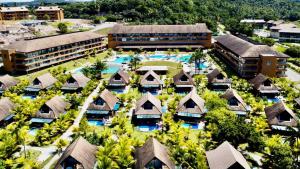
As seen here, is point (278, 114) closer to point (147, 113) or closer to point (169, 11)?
point (147, 113)

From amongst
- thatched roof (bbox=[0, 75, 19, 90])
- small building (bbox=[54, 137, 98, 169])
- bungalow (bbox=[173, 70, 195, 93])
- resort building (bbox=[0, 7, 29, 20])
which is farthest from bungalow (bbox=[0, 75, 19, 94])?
resort building (bbox=[0, 7, 29, 20])

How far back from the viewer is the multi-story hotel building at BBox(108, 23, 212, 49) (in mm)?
109562

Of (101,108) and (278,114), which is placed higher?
(278,114)

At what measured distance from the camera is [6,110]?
53.8m

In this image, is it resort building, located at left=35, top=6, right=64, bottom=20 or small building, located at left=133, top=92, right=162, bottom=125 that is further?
resort building, located at left=35, top=6, right=64, bottom=20

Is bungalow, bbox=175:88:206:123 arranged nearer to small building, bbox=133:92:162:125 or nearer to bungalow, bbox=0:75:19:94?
small building, bbox=133:92:162:125

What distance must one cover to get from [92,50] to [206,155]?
7371 centimetres

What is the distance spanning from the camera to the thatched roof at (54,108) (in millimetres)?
52219

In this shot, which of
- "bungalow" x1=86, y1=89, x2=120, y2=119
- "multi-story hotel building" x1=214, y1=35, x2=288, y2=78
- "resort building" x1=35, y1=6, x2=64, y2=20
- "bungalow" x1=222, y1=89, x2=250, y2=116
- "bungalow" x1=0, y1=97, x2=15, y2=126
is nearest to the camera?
"bungalow" x1=0, y1=97, x2=15, y2=126

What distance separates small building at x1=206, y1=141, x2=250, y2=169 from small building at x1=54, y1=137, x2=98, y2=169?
1521 cm

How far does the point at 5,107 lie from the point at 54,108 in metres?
9.38

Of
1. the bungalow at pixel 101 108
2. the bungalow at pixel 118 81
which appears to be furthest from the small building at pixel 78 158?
the bungalow at pixel 118 81

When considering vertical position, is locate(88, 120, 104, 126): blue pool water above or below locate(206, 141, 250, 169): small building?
below

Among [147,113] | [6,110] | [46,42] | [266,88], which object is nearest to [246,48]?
[266,88]
